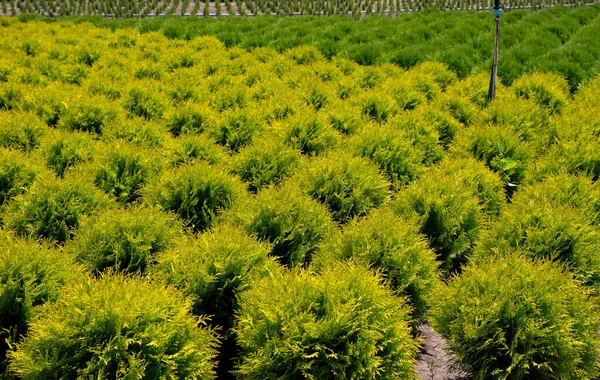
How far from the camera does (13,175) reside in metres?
6.18

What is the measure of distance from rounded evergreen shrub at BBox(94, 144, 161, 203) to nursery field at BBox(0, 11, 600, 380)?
2 cm

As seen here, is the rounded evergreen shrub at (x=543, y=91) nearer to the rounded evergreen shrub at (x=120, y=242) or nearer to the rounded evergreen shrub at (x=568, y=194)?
the rounded evergreen shrub at (x=568, y=194)

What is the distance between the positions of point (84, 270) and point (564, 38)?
45.6 ft

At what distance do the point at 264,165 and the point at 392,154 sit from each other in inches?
61.6

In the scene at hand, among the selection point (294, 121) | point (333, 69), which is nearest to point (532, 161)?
point (294, 121)

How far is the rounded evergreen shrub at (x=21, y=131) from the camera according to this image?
735cm

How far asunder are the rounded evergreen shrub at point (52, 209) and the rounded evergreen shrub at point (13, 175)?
1.58 ft

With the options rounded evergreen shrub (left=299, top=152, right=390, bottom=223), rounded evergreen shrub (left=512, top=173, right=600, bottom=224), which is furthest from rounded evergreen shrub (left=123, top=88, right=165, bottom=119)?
rounded evergreen shrub (left=512, top=173, right=600, bottom=224)

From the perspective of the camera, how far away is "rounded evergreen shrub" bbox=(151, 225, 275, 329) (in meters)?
4.39

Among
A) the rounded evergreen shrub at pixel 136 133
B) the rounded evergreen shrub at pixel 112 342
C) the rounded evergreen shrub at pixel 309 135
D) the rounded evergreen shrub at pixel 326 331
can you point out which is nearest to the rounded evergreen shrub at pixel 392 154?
the rounded evergreen shrub at pixel 309 135

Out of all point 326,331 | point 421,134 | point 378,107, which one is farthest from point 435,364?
point 378,107

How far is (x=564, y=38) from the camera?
1466 centimetres

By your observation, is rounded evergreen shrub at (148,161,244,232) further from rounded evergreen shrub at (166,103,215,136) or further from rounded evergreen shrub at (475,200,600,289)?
rounded evergreen shrub at (475,200,600,289)

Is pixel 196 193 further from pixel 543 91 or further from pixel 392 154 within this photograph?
pixel 543 91
